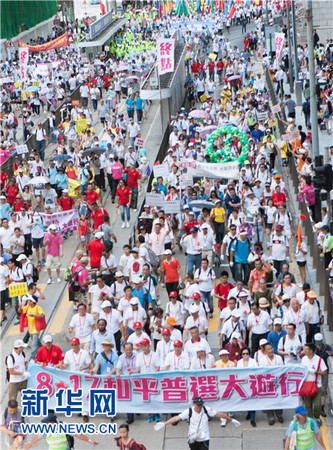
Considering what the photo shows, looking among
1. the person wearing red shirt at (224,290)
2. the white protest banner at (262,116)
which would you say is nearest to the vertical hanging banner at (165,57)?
the white protest banner at (262,116)

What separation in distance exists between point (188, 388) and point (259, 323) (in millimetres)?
1802

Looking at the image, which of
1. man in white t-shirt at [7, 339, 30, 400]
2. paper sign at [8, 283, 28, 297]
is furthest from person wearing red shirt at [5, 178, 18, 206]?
man in white t-shirt at [7, 339, 30, 400]

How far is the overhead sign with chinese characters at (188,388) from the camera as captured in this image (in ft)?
46.9

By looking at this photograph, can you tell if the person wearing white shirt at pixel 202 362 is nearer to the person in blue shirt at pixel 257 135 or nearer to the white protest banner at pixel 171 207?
the white protest banner at pixel 171 207

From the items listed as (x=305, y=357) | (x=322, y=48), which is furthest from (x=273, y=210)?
(x=322, y=48)

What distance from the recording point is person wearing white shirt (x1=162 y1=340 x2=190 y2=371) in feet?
47.6

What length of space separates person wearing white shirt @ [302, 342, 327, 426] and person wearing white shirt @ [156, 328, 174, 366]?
2.11 m

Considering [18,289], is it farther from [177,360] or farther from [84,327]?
[177,360]

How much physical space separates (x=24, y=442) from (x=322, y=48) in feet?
119

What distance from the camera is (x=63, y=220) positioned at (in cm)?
2277

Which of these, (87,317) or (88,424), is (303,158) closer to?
(87,317)

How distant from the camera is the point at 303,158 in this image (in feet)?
82.5

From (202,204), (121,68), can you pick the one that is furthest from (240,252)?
(121,68)

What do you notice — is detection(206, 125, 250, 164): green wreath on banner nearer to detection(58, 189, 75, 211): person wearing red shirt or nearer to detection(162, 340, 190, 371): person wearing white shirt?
detection(58, 189, 75, 211): person wearing red shirt
